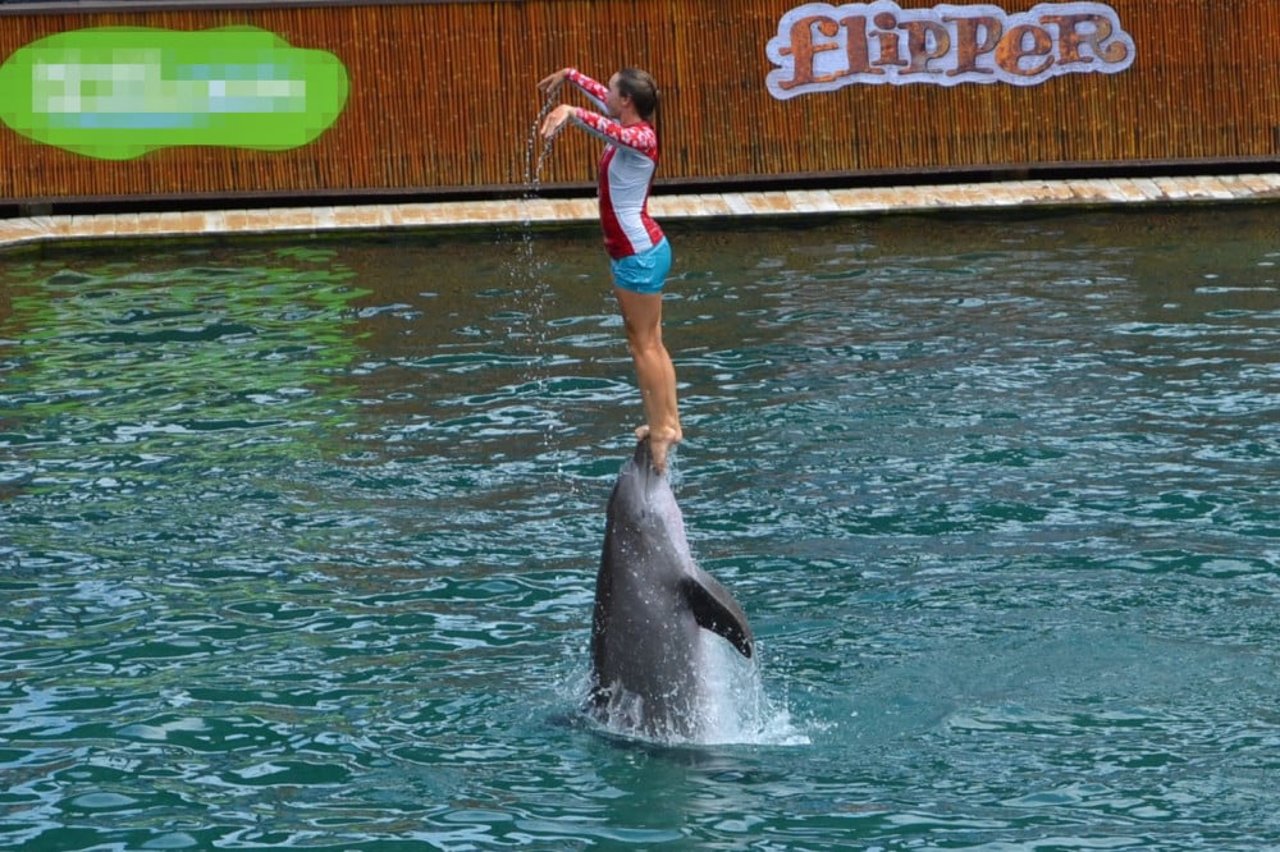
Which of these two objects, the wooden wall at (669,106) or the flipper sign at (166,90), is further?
the wooden wall at (669,106)

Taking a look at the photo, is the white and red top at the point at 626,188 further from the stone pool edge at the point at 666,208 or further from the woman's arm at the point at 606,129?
the stone pool edge at the point at 666,208

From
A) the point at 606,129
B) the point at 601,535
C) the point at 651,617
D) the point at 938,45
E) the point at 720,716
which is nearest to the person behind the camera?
the point at 651,617

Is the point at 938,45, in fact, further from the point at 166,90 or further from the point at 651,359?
the point at 651,359

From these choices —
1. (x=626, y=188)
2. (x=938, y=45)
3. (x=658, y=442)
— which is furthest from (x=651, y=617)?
(x=938, y=45)

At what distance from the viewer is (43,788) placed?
30.2ft

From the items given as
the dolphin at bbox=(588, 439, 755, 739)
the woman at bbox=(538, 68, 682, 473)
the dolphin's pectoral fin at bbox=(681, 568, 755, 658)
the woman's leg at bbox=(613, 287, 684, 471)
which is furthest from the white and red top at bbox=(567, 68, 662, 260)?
the dolphin's pectoral fin at bbox=(681, 568, 755, 658)

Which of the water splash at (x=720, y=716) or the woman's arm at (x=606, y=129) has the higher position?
the woman's arm at (x=606, y=129)

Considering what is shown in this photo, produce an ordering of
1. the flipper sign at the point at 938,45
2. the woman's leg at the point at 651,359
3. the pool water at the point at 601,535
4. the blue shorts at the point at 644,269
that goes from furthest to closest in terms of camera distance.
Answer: the flipper sign at the point at 938,45 → the blue shorts at the point at 644,269 → the woman's leg at the point at 651,359 → the pool water at the point at 601,535

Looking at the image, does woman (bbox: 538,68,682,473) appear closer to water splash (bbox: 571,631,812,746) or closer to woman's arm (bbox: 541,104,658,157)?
woman's arm (bbox: 541,104,658,157)

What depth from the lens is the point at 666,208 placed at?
21.2 metres

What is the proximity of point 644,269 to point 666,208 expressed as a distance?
36.1 ft

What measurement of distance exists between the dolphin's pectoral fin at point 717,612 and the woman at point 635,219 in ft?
3.12

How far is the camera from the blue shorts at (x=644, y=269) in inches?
404

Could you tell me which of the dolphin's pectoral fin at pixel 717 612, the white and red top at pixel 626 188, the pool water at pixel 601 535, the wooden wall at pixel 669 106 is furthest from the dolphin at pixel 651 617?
the wooden wall at pixel 669 106
